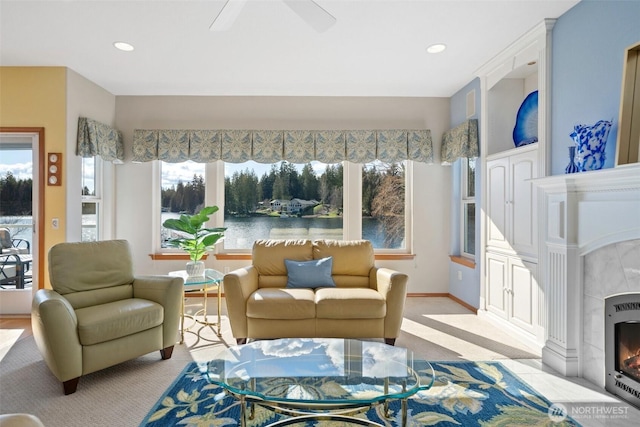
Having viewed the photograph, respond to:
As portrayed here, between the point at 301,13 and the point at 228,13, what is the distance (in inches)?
16.5

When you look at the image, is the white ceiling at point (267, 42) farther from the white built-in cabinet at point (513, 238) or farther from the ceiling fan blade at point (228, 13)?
the white built-in cabinet at point (513, 238)

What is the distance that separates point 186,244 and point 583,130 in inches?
134

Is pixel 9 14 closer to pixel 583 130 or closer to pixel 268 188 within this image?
pixel 268 188

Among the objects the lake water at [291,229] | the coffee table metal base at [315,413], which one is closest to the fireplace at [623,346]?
the coffee table metal base at [315,413]

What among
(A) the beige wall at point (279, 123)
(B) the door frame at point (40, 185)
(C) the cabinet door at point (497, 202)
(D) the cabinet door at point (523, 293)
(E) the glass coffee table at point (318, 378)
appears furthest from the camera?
(A) the beige wall at point (279, 123)

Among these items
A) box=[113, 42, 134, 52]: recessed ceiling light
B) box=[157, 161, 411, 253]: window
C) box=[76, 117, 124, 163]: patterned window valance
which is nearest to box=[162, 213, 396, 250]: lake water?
box=[157, 161, 411, 253]: window

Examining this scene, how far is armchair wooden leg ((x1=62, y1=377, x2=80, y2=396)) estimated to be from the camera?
7.52ft

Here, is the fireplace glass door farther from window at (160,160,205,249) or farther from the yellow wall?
the yellow wall

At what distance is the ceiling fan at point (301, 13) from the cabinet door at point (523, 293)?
269 cm

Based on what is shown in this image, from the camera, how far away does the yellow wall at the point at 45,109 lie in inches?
148

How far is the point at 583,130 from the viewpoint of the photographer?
2.41 meters

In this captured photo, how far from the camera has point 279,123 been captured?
474cm

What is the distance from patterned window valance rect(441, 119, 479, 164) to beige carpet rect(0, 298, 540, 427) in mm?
1861

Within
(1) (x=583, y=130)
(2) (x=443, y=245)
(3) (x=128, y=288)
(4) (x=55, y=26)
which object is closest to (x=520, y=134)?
(1) (x=583, y=130)
